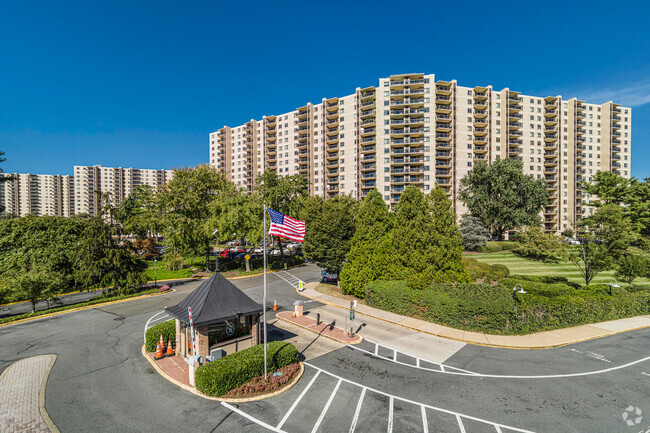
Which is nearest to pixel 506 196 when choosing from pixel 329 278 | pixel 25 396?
pixel 329 278

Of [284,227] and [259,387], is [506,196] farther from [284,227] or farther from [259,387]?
[259,387]

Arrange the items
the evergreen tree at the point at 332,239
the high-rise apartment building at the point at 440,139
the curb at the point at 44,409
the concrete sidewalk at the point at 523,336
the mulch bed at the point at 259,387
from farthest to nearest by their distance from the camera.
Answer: the high-rise apartment building at the point at 440,139, the evergreen tree at the point at 332,239, the concrete sidewalk at the point at 523,336, the mulch bed at the point at 259,387, the curb at the point at 44,409

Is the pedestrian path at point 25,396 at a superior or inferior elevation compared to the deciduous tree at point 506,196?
inferior

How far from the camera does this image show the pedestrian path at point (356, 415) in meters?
9.45

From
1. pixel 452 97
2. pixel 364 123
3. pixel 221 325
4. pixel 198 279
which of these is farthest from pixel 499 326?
pixel 452 97

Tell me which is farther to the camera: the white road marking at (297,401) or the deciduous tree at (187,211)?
the deciduous tree at (187,211)

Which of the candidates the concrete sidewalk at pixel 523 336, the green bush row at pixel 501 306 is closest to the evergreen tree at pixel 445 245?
the green bush row at pixel 501 306

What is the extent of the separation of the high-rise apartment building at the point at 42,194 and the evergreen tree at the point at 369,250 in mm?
171117

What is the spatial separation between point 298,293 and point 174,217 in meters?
19.3

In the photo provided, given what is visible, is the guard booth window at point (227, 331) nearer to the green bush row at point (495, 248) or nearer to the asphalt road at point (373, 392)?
the asphalt road at point (373, 392)

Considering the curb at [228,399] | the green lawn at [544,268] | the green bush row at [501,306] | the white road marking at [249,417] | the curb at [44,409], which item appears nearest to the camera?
the curb at [44,409]

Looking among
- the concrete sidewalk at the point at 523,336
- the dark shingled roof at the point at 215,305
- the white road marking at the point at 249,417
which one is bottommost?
the concrete sidewalk at the point at 523,336

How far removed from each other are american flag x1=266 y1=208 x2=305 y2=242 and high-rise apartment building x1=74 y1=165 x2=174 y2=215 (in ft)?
486

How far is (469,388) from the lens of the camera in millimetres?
12039
